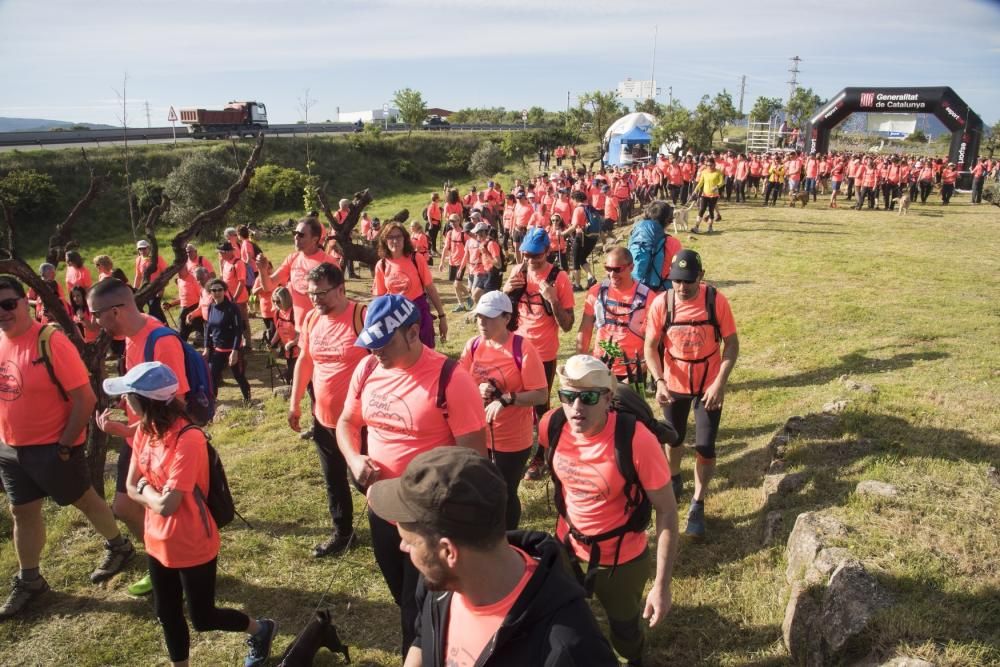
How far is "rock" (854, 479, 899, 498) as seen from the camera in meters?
4.24

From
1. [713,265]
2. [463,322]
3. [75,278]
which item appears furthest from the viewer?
[713,265]

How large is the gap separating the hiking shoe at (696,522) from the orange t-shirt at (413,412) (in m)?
2.41

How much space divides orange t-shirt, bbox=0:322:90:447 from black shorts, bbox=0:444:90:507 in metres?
0.08

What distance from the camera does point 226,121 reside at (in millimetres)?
43812

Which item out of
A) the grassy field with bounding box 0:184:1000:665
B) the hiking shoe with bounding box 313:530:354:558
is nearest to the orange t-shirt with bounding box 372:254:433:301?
the grassy field with bounding box 0:184:1000:665

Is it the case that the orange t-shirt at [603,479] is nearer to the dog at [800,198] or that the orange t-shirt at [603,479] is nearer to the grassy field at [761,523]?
the grassy field at [761,523]

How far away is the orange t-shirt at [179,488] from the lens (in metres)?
3.19

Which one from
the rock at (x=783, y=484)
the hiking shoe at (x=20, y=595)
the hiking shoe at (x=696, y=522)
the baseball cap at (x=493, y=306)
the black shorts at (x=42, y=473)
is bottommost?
the hiking shoe at (x=20, y=595)

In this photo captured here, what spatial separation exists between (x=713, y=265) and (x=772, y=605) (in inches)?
410

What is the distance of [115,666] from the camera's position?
13.2 feet

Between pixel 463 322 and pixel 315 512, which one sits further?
pixel 463 322

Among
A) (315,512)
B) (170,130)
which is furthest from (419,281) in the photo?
Answer: (170,130)

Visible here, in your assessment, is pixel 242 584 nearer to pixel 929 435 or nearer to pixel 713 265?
pixel 929 435

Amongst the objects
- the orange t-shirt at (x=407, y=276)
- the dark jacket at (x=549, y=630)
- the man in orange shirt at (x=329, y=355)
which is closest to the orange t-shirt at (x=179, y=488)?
the man in orange shirt at (x=329, y=355)
